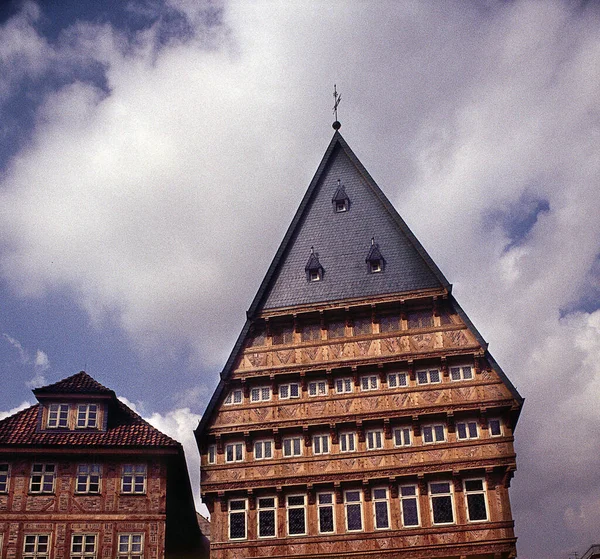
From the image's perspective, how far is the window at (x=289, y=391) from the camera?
98.6 ft

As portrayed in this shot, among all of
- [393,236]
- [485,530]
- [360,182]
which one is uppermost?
[360,182]

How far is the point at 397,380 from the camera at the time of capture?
96.9ft

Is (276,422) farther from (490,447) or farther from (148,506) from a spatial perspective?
(490,447)

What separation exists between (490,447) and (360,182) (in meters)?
12.3

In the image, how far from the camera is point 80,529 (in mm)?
27875

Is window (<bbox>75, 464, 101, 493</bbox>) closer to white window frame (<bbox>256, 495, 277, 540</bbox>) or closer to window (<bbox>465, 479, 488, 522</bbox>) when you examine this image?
white window frame (<bbox>256, 495, 277, 540</bbox>)

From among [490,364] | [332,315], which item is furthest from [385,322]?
[490,364]

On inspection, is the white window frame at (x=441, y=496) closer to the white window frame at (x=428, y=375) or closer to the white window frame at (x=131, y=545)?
the white window frame at (x=428, y=375)

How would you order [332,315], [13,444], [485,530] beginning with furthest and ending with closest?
[332,315] < [13,444] < [485,530]

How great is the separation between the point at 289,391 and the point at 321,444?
2.32 meters

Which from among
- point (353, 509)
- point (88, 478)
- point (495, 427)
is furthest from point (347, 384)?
point (88, 478)

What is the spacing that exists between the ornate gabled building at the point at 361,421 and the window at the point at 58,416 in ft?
16.2

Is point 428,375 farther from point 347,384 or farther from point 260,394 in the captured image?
point 260,394

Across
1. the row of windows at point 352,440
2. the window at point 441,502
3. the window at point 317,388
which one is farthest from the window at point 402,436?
the window at point 317,388
